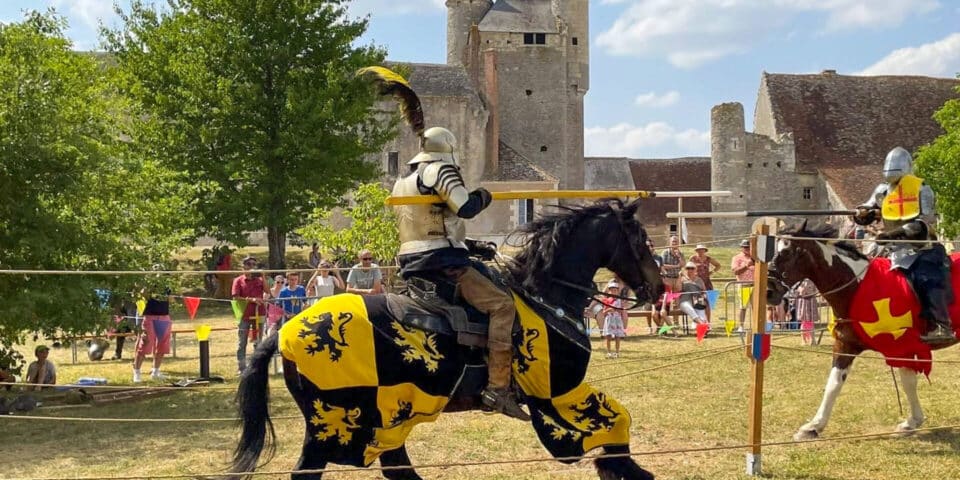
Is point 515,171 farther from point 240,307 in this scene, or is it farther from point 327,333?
point 327,333

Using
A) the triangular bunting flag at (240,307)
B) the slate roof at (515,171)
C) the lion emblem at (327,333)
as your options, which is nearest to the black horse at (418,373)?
the lion emblem at (327,333)

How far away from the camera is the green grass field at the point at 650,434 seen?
738 centimetres

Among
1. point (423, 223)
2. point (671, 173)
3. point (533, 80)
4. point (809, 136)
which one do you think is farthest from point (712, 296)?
point (671, 173)

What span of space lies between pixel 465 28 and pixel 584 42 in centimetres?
747

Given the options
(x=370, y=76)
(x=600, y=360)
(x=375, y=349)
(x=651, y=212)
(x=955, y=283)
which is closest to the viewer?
(x=375, y=349)

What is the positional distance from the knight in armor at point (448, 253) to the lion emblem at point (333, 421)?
84 cm

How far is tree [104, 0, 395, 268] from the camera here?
28531 millimetres

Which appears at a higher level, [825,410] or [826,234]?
[826,234]

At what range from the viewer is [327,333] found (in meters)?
5.54

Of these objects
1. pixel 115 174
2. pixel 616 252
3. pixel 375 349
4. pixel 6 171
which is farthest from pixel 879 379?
pixel 6 171

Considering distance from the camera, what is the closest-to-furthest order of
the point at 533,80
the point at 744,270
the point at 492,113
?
the point at 744,270 → the point at 492,113 → the point at 533,80

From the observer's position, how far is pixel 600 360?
14.2 meters

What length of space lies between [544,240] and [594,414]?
1.20 metres

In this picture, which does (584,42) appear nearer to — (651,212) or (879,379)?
(651,212)
